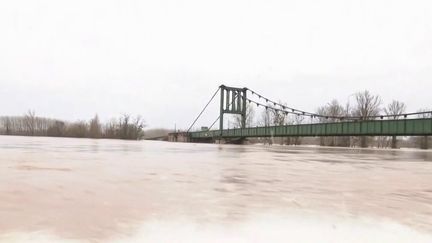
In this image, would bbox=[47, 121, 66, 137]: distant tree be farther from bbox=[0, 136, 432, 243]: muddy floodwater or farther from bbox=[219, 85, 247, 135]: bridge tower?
bbox=[0, 136, 432, 243]: muddy floodwater

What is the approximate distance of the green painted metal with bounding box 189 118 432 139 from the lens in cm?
4072

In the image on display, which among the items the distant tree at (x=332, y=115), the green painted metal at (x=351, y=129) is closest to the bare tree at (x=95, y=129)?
the green painted metal at (x=351, y=129)

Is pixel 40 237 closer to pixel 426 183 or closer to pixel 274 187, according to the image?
pixel 274 187

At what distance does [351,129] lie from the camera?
165ft

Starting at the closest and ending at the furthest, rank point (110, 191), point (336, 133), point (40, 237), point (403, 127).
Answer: point (40, 237) → point (110, 191) → point (403, 127) → point (336, 133)

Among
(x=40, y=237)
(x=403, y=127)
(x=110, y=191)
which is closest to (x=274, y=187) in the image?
(x=110, y=191)


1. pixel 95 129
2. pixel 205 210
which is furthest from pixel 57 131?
pixel 205 210

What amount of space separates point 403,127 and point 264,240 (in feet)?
138

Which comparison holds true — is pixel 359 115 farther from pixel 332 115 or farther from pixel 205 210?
pixel 205 210

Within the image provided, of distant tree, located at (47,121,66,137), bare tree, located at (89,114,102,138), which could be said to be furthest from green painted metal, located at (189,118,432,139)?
distant tree, located at (47,121,66,137)

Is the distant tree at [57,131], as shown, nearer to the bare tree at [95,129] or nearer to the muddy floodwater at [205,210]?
the bare tree at [95,129]

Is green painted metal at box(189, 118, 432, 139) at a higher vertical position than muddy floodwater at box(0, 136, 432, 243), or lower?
higher

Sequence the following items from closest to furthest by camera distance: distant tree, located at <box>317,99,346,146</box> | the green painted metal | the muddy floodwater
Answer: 1. the muddy floodwater
2. the green painted metal
3. distant tree, located at <box>317,99,346,146</box>

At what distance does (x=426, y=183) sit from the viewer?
1153cm
